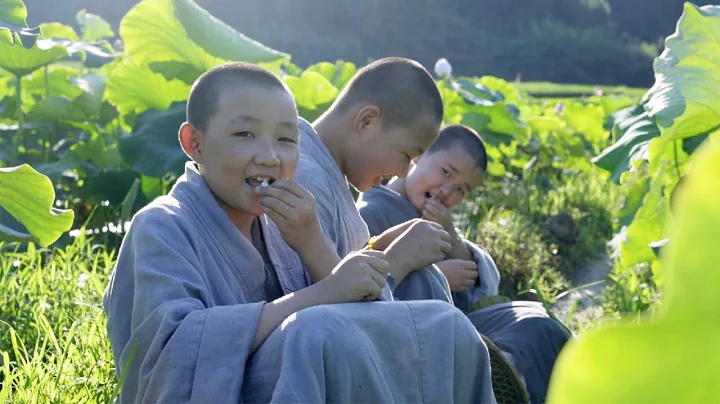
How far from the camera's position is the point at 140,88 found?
165 inches

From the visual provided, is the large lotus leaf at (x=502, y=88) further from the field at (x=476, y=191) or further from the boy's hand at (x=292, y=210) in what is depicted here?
the boy's hand at (x=292, y=210)

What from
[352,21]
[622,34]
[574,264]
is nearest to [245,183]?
[574,264]

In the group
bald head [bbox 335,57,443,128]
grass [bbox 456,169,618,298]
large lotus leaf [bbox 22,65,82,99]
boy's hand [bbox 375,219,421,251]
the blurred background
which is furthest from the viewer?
the blurred background

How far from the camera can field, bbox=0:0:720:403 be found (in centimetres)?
19

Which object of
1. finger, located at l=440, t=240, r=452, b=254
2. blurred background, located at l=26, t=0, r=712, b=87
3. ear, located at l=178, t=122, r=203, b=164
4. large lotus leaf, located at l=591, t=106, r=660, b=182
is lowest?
blurred background, located at l=26, t=0, r=712, b=87

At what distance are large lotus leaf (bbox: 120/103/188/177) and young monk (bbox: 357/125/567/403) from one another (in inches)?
50.5

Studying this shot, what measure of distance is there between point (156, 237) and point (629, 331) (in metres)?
1.51

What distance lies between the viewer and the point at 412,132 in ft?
7.80

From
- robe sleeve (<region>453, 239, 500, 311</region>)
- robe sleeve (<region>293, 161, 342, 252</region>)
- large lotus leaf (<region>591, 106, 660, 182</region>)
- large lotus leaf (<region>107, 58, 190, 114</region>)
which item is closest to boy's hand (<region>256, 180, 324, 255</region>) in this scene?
robe sleeve (<region>293, 161, 342, 252</region>)

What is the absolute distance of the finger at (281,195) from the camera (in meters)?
1.71

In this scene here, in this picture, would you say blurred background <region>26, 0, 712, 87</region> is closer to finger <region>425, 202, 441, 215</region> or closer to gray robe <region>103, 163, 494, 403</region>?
finger <region>425, 202, 441, 215</region>

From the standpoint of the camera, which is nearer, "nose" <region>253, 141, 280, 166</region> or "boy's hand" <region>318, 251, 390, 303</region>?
"boy's hand" <region>318, 251, 390, 303</region>

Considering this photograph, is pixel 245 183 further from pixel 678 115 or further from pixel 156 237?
pixel 678 115

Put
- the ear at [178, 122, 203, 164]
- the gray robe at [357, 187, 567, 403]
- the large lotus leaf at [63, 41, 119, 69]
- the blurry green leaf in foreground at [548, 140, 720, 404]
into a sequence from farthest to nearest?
the large lotus leaf at [63, 41, 119, 69] < the gray robe at [357, 187, 567, 403] < the ear at [178, 122, 203, 164] < the blurry green leaf in foreground at [548, 140, 720, 404]
